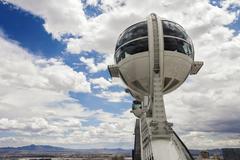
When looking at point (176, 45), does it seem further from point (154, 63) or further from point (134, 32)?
point (134, 32)

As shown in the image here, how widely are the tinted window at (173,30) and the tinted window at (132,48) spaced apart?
2.53m

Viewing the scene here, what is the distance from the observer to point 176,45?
3341 centimetres

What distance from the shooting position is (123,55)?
35.5m

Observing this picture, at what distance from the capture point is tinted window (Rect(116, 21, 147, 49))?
33.7 m

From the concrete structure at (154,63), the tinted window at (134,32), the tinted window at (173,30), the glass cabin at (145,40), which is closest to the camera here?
the concrete structure at (154,63)

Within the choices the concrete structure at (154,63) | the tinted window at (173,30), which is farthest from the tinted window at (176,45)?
the tinted window at (173,30)

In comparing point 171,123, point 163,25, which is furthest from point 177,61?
point 171,123

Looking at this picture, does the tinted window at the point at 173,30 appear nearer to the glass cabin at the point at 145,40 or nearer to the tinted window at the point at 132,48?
the glass cabin at the point at 145,40

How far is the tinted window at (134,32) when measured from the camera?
111 feet

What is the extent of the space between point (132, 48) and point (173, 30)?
481 centimetres

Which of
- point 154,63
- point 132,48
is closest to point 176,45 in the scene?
point 154,63

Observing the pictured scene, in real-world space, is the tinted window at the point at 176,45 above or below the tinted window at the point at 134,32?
below

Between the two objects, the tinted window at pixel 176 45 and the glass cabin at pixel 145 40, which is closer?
the tinted window at pixel 176 45

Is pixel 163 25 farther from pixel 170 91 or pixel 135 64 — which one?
pixel 170 91
